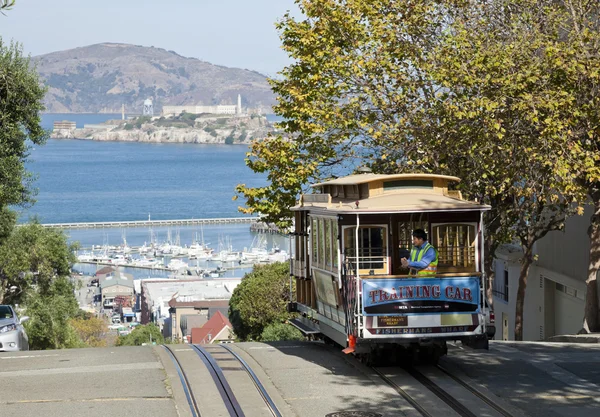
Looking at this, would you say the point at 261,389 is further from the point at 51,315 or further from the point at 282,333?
the point at 51,315

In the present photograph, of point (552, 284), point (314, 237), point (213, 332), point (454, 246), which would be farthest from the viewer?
point (213, 332)

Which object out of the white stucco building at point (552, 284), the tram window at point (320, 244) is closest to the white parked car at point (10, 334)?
the tram window at point (320, 244)

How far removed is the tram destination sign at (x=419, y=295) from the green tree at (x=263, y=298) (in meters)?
32.8

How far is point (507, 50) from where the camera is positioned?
72.6 ft

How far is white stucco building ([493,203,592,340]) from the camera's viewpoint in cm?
3072

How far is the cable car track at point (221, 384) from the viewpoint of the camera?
11975mm

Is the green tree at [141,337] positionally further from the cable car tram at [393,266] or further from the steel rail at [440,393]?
the steel rail at [440,393]

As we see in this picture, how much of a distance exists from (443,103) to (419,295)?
11644 millimetres

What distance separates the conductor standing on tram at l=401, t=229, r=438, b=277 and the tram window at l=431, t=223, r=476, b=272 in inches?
37.1

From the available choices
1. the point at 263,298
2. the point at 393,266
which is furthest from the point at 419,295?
the point at 263,298

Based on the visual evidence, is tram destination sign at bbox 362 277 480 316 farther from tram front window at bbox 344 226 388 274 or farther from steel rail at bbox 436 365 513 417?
tram front window at bbox 344 226 388 274

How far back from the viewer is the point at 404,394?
41.7ft

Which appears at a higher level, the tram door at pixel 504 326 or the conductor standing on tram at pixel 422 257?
the conductor standing on tram at pixel 422 257

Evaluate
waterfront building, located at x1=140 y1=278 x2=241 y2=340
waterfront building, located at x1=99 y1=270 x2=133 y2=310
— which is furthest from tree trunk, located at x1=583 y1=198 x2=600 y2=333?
waterfront building, located at x1=99 y1=270 x2=133 y2=310
